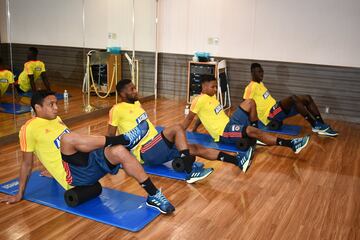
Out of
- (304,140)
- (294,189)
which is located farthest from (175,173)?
(304,140)

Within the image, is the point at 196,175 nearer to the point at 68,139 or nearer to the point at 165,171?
the point at 165,171

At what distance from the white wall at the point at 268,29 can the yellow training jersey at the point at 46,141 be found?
4.64m

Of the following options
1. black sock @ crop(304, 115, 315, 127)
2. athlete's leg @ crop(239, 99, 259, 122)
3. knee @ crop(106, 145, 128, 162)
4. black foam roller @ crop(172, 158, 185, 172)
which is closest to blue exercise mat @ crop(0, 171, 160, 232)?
knee @ crop(106, 145, 128, 162)

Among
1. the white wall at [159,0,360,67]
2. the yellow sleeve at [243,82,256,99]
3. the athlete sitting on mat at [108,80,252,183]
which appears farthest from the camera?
the white wall at [159,0,360,67]

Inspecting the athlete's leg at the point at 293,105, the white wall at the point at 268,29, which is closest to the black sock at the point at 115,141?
the athlete's leg at the point at 293,105

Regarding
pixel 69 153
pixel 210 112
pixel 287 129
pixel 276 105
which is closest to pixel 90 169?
pixel 69 153

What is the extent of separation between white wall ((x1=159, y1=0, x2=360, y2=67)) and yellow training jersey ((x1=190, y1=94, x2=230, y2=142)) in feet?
9.59

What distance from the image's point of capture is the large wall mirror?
461cm

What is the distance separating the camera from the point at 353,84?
6090 mm

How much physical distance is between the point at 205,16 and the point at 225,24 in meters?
0.43

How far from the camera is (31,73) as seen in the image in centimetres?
488

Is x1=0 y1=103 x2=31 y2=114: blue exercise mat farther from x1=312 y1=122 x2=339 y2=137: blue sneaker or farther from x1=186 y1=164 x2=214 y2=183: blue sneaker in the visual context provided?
x1=312 y1=122 x2=339 y2=137: blue sneaker

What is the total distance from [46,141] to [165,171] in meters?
1.26

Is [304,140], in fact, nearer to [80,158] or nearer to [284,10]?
[80,158]
